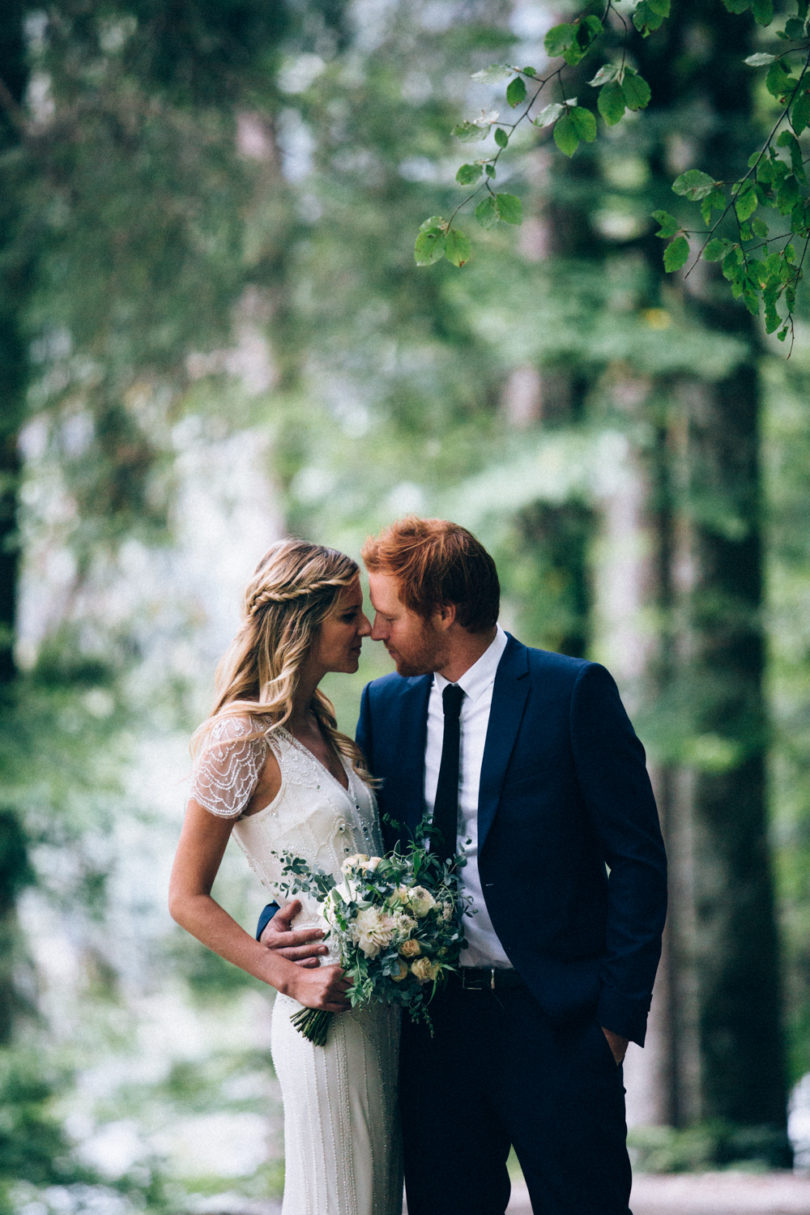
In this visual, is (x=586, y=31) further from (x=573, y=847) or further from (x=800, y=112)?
(x=573, y=847)

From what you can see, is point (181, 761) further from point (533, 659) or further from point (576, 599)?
point (533, 659)

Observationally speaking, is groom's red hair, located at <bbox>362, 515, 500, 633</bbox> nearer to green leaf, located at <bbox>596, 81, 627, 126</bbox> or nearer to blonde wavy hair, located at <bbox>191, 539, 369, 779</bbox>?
blonde wavy hair, located at <bbox>191, 539, 369, 779</bbox>

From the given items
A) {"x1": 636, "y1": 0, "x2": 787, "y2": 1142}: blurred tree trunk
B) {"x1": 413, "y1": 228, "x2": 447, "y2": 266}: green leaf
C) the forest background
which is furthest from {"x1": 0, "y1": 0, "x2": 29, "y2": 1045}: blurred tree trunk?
{"x1": 413, "y1": 228, "x2": 447, "y2": 266}: green leaf

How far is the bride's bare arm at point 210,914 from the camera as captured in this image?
2691 millimetres

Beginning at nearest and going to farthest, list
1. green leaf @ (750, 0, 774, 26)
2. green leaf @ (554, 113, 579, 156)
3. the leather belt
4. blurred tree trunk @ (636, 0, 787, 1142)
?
1. green leaf @ (750, 0, 774, 26)
2. green leaf @ (554, 113, 579, 156)
3. the leather belt
4. blurred tree trunk @ (636, 0, 787, 1142)

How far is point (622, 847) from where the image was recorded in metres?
2.74

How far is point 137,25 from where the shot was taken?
638 cm

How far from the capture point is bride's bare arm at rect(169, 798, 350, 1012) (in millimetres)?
2691

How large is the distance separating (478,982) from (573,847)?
404mm

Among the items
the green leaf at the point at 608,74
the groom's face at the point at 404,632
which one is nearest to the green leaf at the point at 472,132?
the green leaf at the point at 608,74

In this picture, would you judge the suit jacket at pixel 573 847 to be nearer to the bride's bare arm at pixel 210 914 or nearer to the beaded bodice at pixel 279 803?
the beaded bodice at pixel 279 803

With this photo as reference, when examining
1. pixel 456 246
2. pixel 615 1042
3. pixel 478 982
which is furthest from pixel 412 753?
pixel 456 246

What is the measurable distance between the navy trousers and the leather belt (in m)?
0.02

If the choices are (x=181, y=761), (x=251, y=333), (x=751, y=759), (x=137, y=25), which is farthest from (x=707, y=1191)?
(x=137, y=25)
